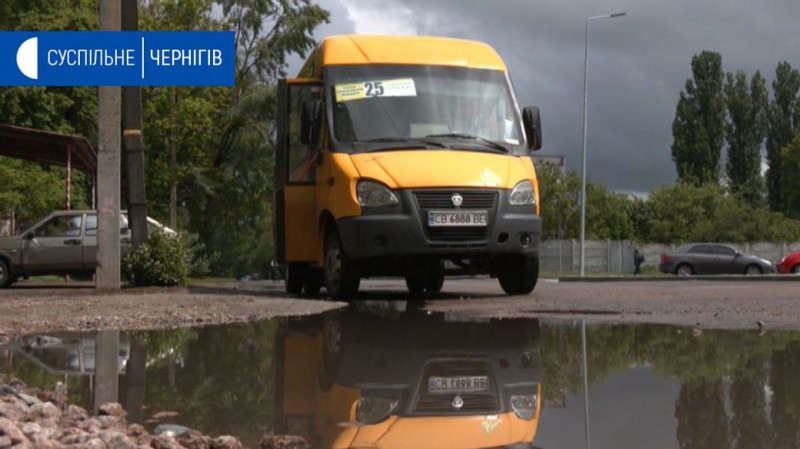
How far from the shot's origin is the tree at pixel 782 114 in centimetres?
8250

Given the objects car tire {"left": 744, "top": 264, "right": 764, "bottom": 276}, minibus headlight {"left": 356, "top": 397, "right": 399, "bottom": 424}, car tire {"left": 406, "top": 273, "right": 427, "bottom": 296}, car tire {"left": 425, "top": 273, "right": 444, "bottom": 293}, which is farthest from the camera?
car tire {"left": 744, "top": 264, "right": 764, "bottom": 276}

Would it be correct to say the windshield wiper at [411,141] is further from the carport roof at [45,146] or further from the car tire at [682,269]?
the car tire at [682,269]

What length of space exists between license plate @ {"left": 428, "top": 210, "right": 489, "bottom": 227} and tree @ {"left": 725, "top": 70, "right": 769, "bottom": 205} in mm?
70989

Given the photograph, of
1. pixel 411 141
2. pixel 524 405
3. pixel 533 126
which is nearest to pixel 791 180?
pixel 533 126

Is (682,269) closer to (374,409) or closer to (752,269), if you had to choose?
(752,269)

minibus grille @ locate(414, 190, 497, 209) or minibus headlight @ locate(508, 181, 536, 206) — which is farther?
minibus headlight @ locate(508, 181, 536, 206)

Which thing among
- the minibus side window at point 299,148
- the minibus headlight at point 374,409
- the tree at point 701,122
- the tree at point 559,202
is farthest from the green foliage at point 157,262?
the tree at point 701,122

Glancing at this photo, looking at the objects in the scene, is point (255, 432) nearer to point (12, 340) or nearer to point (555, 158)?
point (12, 340)

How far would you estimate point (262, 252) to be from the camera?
212 feet

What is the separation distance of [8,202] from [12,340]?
2666 centimetres

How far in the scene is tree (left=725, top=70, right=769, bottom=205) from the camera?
80.0 metres

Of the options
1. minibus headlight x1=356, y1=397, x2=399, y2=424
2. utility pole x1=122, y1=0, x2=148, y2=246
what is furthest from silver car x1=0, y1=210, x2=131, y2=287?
minibus headlight x1=356, y1=397, x2=399, y2=424

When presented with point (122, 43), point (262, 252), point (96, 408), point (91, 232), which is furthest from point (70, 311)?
point (262, 252)

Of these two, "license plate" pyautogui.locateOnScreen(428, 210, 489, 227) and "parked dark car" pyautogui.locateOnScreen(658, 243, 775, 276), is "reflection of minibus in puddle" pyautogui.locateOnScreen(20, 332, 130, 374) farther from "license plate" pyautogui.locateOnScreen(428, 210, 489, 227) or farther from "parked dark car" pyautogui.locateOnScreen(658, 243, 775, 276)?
"parked dark car" pyautogui.locateOnScreen(658, 243, 775, 276)
